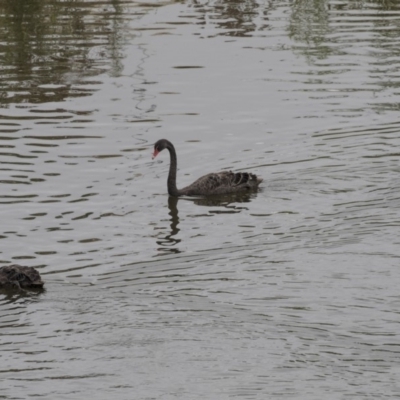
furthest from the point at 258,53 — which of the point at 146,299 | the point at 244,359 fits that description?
the point at 244,359

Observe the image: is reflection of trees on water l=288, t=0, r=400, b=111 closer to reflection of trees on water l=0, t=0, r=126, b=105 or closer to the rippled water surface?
the rippled water surface

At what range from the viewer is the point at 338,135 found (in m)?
20.3

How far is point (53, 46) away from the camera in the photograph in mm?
25844

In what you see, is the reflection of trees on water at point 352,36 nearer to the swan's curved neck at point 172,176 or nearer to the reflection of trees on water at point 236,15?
the reflection of trees on water at point 236,15

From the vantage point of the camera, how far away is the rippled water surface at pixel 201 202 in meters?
12.4

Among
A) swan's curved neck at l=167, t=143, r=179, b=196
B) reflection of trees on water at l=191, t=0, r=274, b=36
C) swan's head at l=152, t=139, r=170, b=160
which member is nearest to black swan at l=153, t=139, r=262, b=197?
swan's curved neck at l=167, t=143, r=179, b=196

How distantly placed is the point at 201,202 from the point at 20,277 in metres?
4.61

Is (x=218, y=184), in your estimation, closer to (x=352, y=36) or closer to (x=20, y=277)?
→ (x=20, y=277)

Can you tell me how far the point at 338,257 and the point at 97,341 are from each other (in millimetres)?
3361

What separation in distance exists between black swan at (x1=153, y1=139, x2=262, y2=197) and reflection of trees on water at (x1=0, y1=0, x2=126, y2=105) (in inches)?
181

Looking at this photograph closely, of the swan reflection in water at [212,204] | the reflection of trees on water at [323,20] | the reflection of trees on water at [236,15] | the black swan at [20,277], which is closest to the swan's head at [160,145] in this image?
the swan reflection in water at [212,204]

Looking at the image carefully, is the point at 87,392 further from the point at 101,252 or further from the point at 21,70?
the point at 21,70

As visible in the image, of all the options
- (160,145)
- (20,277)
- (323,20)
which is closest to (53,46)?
(323,20)

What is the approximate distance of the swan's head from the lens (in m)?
18.6
